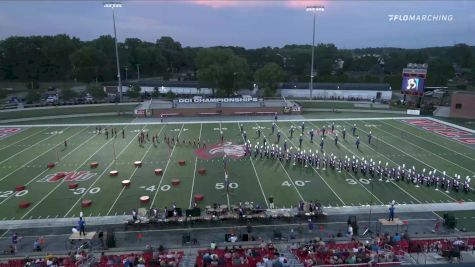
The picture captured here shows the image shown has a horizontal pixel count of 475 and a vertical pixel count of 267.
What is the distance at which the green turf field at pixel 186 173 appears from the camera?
1966 cm

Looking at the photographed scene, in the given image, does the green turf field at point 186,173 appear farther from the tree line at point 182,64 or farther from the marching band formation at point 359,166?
the tree line at point 182,64

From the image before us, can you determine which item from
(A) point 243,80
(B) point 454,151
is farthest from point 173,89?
(B) point 454,151

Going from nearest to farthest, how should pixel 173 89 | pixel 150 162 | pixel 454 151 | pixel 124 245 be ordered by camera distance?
pixel 124 245, pixel 150 162, pixel 454 151, pixel 173 89

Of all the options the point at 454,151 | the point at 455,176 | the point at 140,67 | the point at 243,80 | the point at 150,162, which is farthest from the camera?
the point at 140,67

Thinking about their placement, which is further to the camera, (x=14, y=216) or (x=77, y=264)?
(x=14, y=216)

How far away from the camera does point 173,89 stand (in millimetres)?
66750

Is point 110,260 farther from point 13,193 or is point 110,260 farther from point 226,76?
point 226,76

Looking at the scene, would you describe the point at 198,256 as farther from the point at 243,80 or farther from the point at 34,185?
the point at 243,80

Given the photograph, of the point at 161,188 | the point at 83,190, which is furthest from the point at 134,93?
the point at 161,188

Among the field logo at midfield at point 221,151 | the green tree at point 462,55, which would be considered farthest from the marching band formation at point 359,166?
the green tree at point 462,55

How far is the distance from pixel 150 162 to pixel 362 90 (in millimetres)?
44730

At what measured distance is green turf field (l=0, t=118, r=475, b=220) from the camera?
1966 cm

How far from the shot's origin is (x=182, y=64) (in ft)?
321

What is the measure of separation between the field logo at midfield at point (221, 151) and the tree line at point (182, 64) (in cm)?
2811
